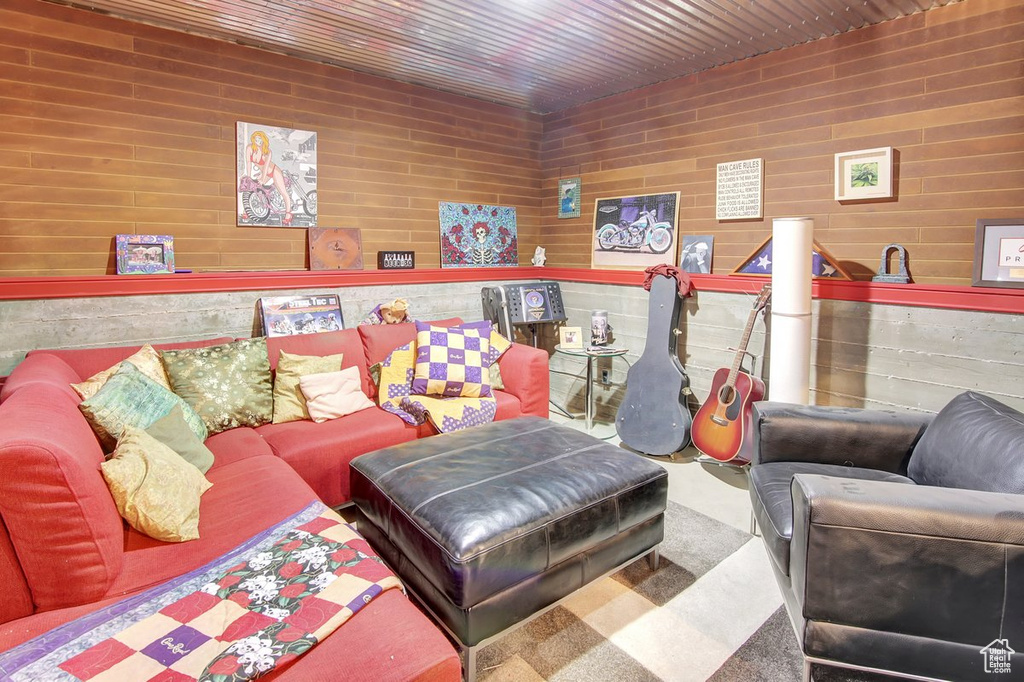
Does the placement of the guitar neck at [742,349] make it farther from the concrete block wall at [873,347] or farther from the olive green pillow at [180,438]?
the olive green pillow at [180,438]

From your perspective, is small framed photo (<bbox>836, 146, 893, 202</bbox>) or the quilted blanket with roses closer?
the quilted blanket with roses

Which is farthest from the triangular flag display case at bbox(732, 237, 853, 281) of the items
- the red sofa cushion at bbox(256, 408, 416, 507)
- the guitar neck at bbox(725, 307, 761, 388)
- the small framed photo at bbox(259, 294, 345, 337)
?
the small framed photo at bbox(259, 294, 345, 337)

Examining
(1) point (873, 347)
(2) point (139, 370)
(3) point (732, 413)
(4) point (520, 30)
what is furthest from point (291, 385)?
(1) point (873, 347)

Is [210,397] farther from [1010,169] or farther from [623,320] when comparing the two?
[1010,169]

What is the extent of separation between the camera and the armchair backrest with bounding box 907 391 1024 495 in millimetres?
1661

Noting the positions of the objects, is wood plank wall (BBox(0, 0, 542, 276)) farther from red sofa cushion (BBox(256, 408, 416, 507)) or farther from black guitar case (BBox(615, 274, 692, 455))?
black guitar case (BBox(615, 274, 692, 455))

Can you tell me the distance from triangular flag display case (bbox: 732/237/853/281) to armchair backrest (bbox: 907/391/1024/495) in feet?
4.20

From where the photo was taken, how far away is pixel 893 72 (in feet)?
9.60

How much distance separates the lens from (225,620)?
4.35 ft

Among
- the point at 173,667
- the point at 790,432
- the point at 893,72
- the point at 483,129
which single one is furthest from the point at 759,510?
the point at 483,129

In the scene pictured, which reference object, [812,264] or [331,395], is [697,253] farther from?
[331,395]

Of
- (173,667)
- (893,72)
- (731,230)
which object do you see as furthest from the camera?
(731,230)

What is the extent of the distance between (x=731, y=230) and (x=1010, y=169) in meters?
1.40

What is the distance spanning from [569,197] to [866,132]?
7.48 feet
